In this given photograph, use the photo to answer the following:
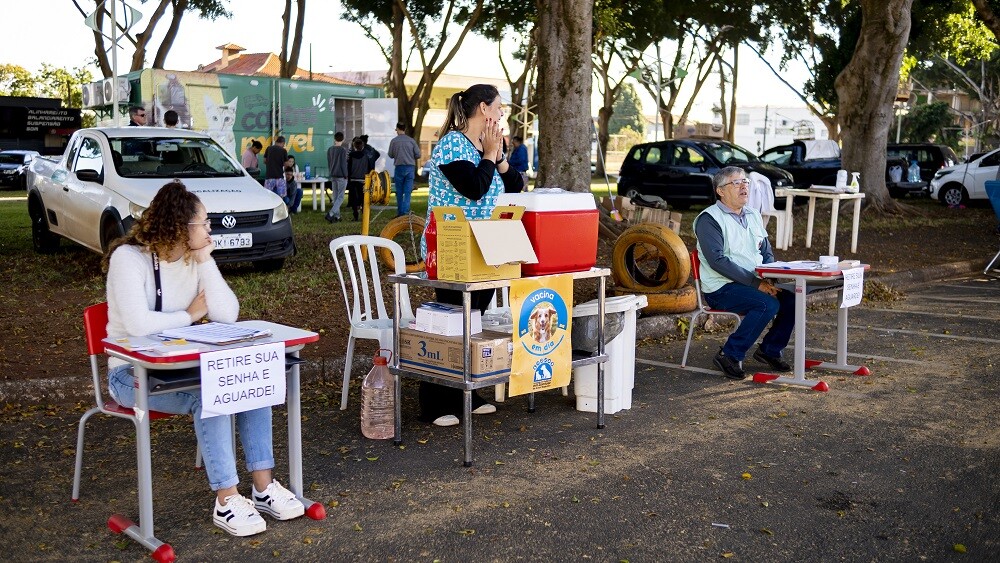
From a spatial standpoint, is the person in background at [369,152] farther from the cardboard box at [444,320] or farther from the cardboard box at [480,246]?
the cardboard box at [480,246]

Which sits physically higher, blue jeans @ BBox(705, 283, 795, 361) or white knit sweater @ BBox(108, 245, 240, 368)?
white knit sweater @ BBox(108, 245, 240, 368)

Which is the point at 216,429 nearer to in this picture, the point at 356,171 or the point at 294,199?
the point at 356,171

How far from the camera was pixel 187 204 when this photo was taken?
439 cm

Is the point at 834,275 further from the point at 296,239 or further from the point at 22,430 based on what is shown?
the point at 296,239

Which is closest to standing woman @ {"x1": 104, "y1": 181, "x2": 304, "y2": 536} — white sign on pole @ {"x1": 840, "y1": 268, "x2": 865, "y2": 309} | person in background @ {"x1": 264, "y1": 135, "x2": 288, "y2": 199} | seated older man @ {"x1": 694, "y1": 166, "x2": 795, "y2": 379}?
seated older man @ {"x1": 694, "y1": 166, "x2": 795, "y2": 379}

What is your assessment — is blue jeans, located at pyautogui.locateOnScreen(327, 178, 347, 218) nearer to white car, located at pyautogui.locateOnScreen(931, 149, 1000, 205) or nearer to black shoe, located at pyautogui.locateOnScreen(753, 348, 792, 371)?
black shoe, located at pyautogui.locateOnScreen(753, 348, 792, 371)

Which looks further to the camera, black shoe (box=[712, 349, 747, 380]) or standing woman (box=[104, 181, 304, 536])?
black shoe (box=[712, 349, 747, 380])

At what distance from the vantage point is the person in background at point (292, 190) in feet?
66.3

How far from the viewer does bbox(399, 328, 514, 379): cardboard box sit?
524 centimetres

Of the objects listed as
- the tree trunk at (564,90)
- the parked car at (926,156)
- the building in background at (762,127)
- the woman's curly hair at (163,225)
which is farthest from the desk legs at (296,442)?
the building in background at (762,127)

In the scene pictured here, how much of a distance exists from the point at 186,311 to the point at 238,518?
928 mm

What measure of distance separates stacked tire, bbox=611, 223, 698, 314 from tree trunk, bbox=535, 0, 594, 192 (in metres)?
2.48

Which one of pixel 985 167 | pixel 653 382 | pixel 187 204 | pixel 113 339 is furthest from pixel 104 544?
pixel 985 167

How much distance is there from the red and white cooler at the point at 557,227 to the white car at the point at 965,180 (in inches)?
860
